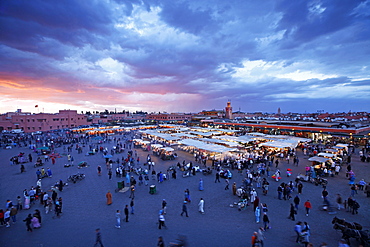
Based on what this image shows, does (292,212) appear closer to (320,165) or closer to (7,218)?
(320,165)

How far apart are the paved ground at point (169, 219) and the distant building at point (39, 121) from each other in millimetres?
42075

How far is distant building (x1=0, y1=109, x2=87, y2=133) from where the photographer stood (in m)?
42.2

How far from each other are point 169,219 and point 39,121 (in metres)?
54.1

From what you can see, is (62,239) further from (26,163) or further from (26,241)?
(26,163)

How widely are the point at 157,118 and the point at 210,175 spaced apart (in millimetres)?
71956

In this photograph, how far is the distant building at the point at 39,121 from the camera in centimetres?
4221

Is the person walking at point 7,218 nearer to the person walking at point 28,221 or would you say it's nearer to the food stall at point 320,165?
the person walking at point 28,221

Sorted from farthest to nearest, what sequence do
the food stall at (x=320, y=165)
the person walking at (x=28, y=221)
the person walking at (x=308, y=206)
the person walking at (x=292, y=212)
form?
the food stall at (x=320, y=165), the person walking at (x=308, y=206), the person walking at (x=292, y=212), the person walking at (x=28, y=221)

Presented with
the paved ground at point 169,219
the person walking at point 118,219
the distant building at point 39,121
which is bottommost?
the paved ground at point 169,219

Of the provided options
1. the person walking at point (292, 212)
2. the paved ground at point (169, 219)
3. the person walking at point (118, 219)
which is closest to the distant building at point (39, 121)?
the paved ground at point (169, 219)

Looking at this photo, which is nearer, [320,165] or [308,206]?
[308,206]

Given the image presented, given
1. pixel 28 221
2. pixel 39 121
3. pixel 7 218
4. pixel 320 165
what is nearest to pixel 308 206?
pixel 320 165

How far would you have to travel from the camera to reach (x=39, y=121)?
4588 cm

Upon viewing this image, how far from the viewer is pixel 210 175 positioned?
13688 mm
